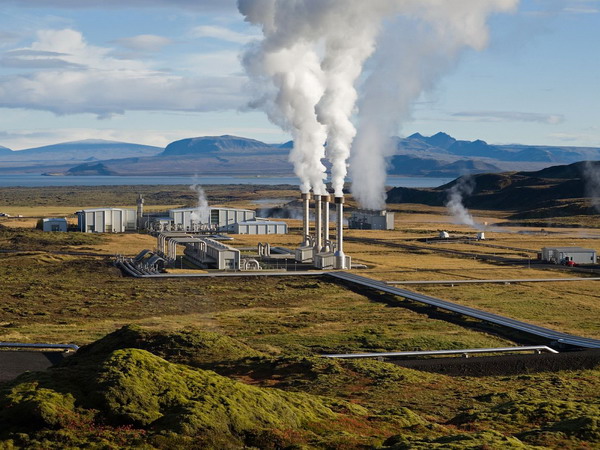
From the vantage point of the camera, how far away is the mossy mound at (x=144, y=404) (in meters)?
→ 25.5

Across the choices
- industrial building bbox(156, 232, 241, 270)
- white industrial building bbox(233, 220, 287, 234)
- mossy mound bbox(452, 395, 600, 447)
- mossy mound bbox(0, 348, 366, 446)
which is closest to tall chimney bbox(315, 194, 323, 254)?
industrial building bbox(156, 232, 241, 270)

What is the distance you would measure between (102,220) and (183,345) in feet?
312

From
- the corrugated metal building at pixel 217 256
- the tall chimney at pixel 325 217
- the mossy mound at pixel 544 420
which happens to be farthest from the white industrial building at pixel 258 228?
the mossy mound at pixel 544 420

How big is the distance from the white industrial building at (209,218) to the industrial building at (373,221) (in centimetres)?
2572

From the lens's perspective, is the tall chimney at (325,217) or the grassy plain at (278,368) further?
the tall chimney at (325,217)

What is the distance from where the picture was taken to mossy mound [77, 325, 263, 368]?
3894 centimetres

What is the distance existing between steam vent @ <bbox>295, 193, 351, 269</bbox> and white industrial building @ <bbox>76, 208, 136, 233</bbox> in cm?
4278

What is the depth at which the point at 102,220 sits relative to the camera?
5187 inches

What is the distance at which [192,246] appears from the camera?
95000 mm

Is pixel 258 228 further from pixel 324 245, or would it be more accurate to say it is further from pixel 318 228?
pixel 324 245

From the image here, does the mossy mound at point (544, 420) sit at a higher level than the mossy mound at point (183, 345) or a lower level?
lower

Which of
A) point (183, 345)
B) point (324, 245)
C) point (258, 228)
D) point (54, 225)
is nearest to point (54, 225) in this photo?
point (54, 225)

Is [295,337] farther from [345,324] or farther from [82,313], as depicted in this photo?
[82,313]

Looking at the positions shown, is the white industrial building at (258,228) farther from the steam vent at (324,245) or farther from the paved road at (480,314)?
the paved road at (480,314)
